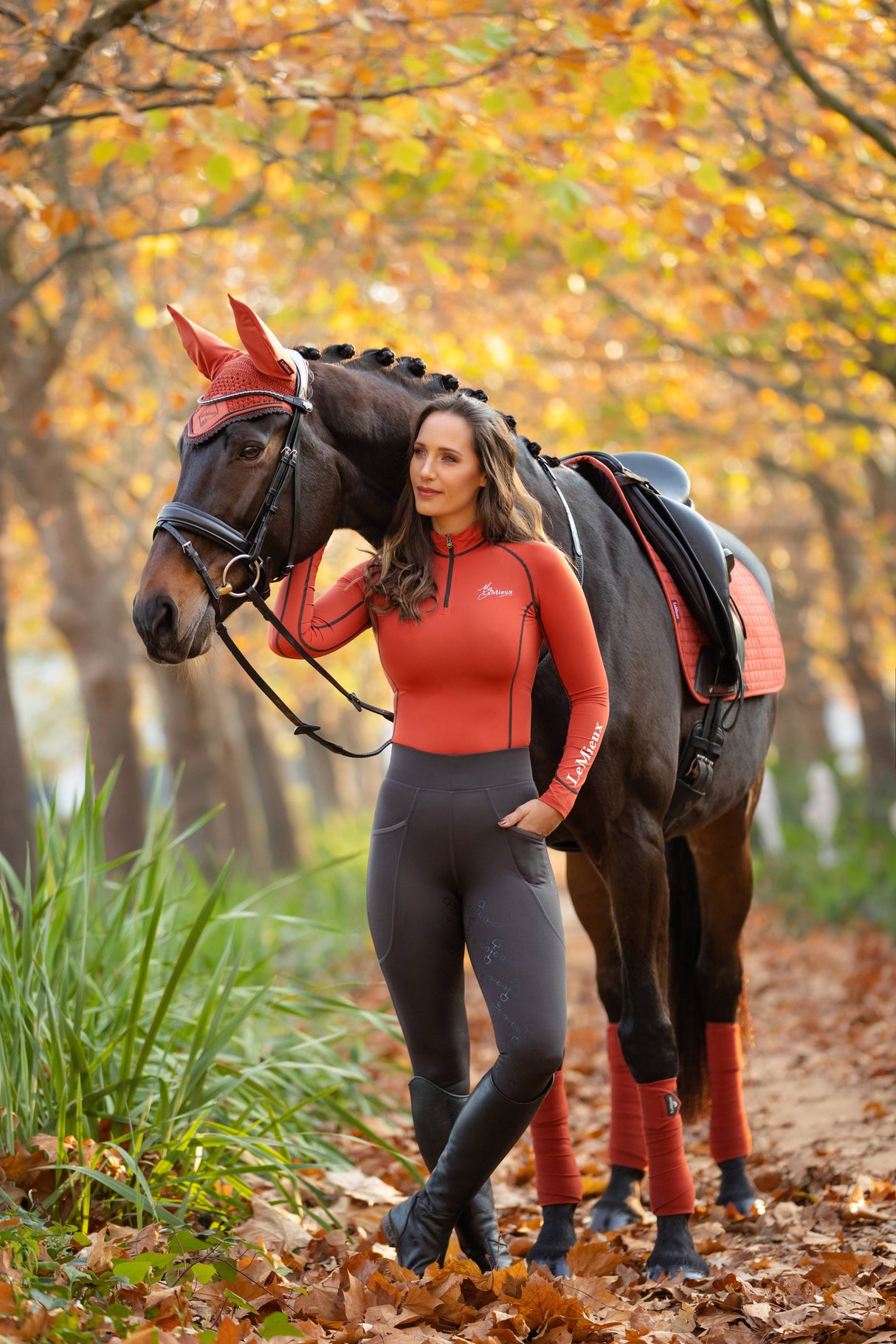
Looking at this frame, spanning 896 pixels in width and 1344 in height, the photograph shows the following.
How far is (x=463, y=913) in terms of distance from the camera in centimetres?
292

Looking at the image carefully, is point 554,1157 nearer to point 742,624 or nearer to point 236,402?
point 742,624

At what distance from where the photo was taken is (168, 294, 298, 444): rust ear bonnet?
285 centimetres

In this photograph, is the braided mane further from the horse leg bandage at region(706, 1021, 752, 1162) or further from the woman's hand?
the horse leg bandage at region(706, 1021, 752, 1162)

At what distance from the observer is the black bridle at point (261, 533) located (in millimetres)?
2789

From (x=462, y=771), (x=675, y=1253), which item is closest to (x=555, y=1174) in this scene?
(x=675, y=1253)

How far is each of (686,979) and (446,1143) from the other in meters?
1.75

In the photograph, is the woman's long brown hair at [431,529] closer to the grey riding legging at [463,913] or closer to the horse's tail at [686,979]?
the grey riding legging at [463,913]

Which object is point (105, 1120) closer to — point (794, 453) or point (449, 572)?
point (449, 572)

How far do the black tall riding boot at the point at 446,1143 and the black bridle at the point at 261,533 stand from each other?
2.90ft

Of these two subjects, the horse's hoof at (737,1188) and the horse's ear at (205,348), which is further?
the horse's hoof at (737,1188)

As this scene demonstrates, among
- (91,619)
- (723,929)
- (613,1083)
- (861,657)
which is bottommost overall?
(861,657)

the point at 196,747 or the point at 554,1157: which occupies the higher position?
the point at 554,1157

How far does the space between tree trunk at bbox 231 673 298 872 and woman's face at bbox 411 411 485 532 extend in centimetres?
1211

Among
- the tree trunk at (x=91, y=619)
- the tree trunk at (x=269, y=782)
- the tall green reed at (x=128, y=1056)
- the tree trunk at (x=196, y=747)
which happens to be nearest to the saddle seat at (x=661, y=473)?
the tall green reed at (x=128, y=1056)
